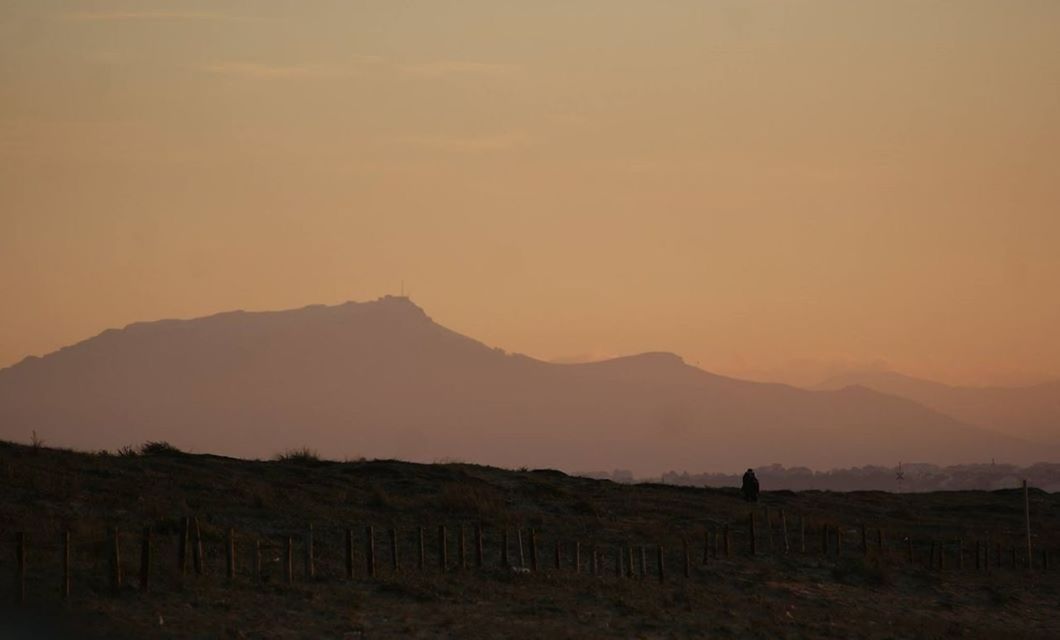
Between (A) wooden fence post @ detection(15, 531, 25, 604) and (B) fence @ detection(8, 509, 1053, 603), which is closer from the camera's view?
(A) wooden fence post @ detection(15, 531, 25, 604)

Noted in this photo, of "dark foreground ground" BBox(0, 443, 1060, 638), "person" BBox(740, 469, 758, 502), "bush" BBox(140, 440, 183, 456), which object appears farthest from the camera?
"person" BBox(740, 469, 758, 502)

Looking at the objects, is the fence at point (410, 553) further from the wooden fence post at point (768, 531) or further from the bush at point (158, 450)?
the bush at point (158, 450)

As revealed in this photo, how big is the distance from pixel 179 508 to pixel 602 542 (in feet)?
42.8

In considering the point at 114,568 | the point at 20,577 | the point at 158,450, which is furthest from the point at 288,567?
the point at 158,450

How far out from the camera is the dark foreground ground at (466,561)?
109ft

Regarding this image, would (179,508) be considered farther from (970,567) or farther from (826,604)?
(970,567)

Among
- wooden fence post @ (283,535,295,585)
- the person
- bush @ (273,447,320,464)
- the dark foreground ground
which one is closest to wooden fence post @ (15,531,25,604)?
the dark foreground ground

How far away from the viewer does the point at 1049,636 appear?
4334 centimetres

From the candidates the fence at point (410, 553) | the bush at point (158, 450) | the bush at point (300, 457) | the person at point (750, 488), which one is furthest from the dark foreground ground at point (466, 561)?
the bush at point (158, 450)

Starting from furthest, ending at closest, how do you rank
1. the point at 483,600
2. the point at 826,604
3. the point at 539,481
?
the point at 539,481 → the point at 826,604 → the point at 483,600

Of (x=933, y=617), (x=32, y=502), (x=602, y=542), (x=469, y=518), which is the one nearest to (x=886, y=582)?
(x=933, y=617)

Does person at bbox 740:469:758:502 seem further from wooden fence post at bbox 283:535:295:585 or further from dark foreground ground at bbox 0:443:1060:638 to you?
wooden fence post at bbox 283:535:295:585

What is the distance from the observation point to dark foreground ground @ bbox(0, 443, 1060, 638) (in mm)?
33344

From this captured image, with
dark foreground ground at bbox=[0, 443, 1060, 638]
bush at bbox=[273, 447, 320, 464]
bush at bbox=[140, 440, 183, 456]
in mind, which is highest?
bush at bbox=[140, 440, 183, 456]
